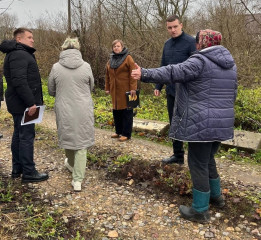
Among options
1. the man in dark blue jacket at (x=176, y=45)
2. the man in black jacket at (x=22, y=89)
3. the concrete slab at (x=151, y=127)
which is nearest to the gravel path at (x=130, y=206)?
the man in black jacket at (x=22, y=89)

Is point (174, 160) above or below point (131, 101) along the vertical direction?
below

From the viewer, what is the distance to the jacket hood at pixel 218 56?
9.05 ft

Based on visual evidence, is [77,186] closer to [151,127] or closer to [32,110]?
[32,110]

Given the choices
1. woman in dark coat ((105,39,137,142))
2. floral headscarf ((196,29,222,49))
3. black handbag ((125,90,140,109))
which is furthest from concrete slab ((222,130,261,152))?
floral headscarf ((196,29,222,49))

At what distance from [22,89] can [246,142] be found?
423cm

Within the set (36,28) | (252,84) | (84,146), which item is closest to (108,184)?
(84,146)

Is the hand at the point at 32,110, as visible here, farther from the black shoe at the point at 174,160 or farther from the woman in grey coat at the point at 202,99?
the black shoe at the point at 174,160

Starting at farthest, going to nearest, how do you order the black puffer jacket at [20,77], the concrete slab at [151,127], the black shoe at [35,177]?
the concrete slab at [151,127]
the black shoe at [35,177]
the black puffer jacket at [20,77]

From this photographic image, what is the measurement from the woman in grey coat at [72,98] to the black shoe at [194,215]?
148cm

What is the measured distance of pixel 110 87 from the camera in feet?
19.2

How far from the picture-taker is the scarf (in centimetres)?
548

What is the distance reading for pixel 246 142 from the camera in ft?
18.3

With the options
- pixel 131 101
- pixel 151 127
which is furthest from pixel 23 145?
pixel 151 127

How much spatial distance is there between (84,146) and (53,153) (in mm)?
1689
